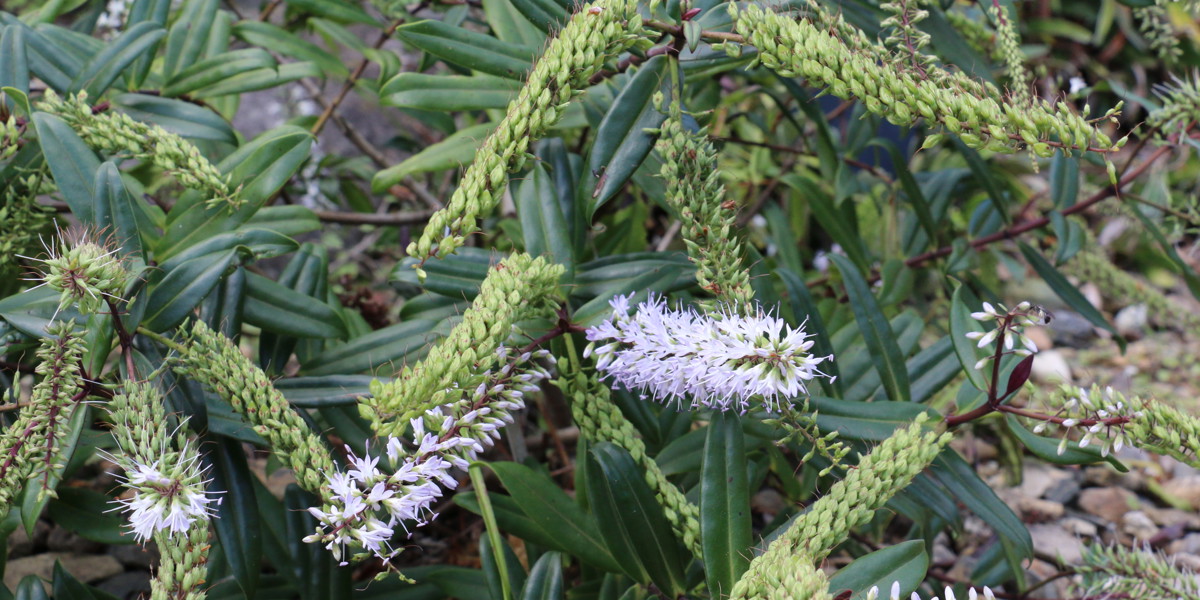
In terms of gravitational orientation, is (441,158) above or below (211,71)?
below

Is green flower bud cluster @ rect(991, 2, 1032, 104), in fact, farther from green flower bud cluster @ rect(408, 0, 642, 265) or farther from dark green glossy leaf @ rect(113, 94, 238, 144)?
dark green glossy leaf @ rect(113, 94, 238, 144)

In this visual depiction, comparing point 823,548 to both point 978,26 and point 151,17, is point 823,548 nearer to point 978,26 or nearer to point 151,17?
point 978,26

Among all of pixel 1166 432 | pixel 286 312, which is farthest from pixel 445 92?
pixel 1166 432

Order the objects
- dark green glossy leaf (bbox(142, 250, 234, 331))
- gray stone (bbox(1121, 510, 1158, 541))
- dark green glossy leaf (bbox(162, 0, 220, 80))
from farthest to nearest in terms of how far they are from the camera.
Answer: gray stone (bbox(1121, 510, 1158, 541))
dark green glossy leaf (bbox(162, 0, 220, 80))
dark green glossy leaf (bbox(142, 250, 234, 331))

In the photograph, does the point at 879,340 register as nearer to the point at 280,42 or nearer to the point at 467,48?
the point at 467,48

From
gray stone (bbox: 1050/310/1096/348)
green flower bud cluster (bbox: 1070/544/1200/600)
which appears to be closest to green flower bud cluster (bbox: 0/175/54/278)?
green flower bud cluster (bbox: 1070/544/1200/600)

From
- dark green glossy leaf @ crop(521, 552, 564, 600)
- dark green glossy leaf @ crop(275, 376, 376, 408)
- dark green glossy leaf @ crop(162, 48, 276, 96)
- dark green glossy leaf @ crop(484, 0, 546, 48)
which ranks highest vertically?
dark green glossy leaf @ crop(162, 48, 276, 96)
